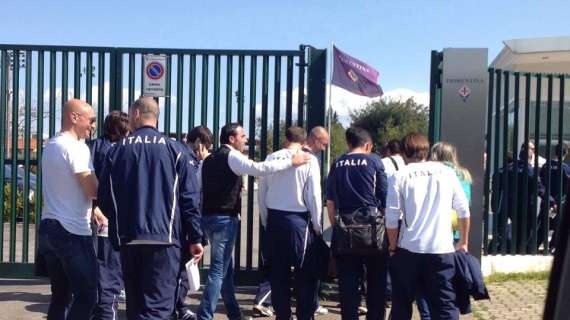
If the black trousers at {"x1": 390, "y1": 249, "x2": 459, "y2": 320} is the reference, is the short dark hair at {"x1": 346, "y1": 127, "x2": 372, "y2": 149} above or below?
above

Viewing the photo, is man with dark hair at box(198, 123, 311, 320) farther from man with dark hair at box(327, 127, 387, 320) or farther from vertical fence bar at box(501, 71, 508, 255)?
vertical fence bar at box(501, 71, 508, 255)

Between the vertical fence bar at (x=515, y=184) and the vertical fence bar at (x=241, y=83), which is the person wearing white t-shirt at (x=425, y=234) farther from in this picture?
the vertical fence bar at (x=515, y=184)

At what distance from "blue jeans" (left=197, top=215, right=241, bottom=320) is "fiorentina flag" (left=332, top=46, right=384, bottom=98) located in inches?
91.8

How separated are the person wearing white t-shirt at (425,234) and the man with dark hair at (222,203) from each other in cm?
110

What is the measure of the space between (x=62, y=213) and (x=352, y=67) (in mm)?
3974

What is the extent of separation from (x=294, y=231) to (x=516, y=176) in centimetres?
406

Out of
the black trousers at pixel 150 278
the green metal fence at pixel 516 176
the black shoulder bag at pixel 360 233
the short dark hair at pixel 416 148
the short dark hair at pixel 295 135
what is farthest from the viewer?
the green metal fence at pixel 516 176

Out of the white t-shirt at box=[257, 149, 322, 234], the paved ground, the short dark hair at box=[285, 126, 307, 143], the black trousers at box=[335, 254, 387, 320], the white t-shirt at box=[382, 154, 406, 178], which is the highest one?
the short dark hair at box=[285, 126, 307, 143]

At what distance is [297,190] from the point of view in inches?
242

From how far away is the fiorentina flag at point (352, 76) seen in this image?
786 centimetres

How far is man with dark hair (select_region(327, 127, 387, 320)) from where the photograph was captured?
5.92 meters

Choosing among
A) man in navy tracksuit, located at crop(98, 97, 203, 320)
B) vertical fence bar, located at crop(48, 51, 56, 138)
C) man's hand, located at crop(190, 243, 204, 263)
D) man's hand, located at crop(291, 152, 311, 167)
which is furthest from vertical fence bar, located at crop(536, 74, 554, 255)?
vertical fence bar, located at crop(48, 51, 56, 138)

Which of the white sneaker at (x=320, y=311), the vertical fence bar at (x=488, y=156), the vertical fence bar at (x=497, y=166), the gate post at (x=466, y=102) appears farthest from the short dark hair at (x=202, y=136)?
the vertical fence bar at (x=497, y=166)

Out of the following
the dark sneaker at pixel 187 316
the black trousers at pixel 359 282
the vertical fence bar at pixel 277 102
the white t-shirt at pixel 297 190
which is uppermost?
the vertical fence bar at pixel 277 102
